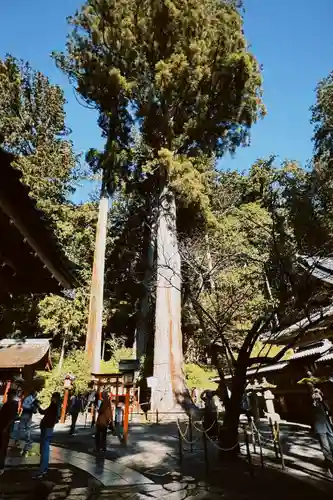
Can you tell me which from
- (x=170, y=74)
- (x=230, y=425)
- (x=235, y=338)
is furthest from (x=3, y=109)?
(x=230, y=425)

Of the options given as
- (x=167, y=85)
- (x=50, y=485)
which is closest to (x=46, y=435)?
(x=50, y=485)

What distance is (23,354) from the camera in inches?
507

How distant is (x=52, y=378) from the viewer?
44.1 ft

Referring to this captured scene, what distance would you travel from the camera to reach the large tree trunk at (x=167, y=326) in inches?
430

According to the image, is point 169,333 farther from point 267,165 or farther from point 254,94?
point 267,165

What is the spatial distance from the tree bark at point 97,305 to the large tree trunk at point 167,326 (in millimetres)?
3663

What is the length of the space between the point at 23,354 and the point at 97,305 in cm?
393

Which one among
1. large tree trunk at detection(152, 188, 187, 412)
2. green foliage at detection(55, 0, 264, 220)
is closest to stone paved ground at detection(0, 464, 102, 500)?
large tree trunk at detection(152, 188, 187, 412)

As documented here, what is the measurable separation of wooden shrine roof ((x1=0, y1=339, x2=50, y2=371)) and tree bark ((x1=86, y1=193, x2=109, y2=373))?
6.36 feet

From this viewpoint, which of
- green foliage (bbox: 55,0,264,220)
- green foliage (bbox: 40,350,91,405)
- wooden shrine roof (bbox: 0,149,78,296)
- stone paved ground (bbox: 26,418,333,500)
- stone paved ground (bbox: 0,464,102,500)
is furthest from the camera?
green foliage (bbox: 55,0,264,220)

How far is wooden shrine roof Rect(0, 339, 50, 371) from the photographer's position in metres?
12.4

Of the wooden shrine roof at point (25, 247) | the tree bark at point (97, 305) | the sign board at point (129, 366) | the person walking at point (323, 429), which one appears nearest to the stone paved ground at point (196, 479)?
the person walking at point (323, 429)

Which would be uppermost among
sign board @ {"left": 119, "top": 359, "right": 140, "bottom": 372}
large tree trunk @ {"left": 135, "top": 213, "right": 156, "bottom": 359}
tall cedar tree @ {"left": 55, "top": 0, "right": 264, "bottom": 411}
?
tall cedar tree @ {"left": 55, "top": 0, "right": 264, "bottom": 411}

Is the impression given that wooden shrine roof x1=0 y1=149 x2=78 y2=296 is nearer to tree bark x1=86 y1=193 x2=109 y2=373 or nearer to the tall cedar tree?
the tall cedar tree
